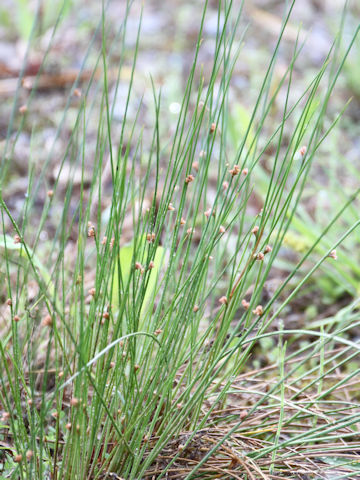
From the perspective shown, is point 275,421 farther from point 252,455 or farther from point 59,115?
point 59,115

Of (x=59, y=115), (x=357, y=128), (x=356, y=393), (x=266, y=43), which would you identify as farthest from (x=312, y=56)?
(x=356, y=393)

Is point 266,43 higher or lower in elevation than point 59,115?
higher

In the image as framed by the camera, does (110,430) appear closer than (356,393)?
Yes

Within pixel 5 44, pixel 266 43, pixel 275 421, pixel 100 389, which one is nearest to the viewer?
pixel 100 389

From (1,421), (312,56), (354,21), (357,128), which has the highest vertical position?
(354,21)

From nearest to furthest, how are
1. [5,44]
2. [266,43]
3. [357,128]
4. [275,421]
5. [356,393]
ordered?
[275,421] < [356,393] < [357,128] < [5,44] < [266,43]

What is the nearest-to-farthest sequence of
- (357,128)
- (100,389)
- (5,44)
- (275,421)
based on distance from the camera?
(100,389)
(275,421)
(357,128)
(5,44)

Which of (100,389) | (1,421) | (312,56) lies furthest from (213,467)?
(312,56)

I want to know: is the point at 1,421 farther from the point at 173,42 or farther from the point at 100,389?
the point at 173,42

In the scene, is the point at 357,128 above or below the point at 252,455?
above
